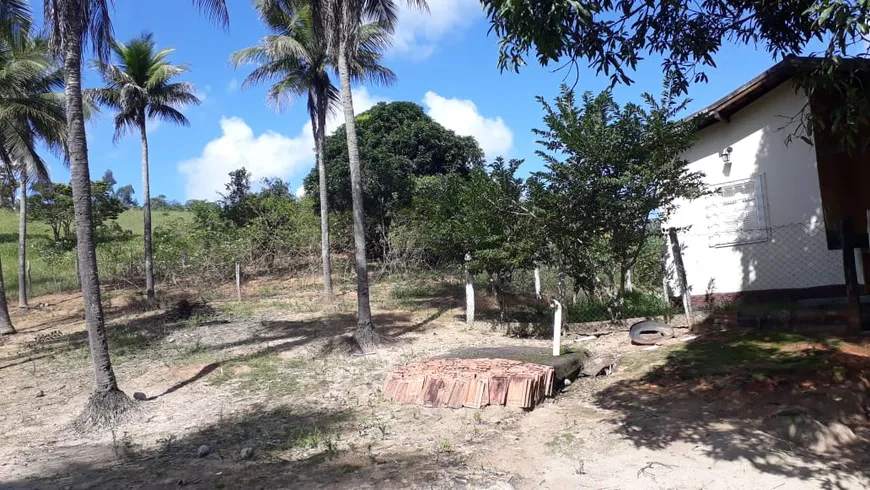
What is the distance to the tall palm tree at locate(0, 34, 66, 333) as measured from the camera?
49.3ft

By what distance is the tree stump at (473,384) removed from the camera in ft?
21.6

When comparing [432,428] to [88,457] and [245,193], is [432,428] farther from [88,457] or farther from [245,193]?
[245,193]

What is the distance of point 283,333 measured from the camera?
12398 mm

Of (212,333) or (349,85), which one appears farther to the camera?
(212,333)

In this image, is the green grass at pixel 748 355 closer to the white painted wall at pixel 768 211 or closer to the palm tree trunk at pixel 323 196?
the white painted wall at pixel 768 211

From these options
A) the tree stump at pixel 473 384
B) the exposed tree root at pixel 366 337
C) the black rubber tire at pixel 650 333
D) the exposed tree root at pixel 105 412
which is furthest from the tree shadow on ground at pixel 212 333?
the black rubber tire at pixel 650 333

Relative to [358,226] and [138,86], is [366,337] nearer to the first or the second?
[358,226]

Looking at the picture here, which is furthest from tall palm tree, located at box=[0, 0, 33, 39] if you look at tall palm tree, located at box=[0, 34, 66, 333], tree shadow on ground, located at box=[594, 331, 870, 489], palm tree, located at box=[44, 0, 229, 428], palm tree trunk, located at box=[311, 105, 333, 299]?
tree shadow on ground, located at box=[594, 331, 870, 489]

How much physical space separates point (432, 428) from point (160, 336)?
358 inches

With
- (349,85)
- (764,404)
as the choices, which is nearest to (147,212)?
(349,85)

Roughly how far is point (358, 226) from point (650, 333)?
5.23 meters

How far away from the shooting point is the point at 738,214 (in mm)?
10703

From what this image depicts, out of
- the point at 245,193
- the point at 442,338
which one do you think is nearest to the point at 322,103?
the point at 442,338

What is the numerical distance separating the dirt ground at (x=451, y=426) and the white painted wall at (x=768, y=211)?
240 centimetres
